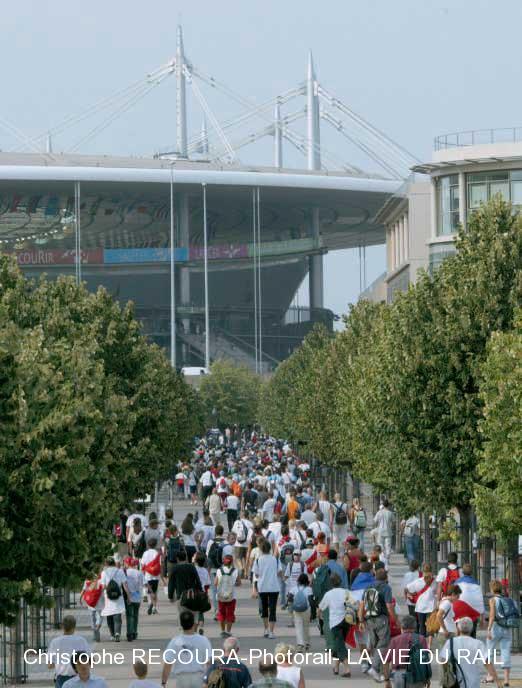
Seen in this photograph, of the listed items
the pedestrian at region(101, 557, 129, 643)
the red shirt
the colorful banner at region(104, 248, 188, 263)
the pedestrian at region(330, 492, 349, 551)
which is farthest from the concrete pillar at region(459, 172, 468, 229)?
the colorful banner at region(104, 248, 188, 263)

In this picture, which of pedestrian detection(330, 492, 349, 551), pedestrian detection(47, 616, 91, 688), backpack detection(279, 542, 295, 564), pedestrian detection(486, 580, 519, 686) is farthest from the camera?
pedestrian detection(330, 492, 349, 551)

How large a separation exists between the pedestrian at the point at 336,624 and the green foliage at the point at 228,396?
93064 millimetres

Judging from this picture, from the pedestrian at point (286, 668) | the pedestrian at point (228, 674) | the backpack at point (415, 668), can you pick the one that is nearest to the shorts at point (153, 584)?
the backpack at point (415, 668)

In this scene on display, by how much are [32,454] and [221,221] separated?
139577mm

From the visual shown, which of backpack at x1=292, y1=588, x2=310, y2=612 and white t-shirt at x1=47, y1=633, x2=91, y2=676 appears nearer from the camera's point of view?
white t-shirt at x1=47, y1=633, x2=91, y2=676

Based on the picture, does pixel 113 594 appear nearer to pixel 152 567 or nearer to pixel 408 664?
pixel 152 567

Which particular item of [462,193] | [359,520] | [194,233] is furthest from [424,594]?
[194,233]

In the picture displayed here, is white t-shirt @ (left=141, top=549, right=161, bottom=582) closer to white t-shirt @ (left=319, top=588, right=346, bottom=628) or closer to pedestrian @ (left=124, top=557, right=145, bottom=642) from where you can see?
pedestrian @ (left=124, top=557, right=145, bottom=642)

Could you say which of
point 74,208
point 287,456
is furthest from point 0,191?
point 287,456

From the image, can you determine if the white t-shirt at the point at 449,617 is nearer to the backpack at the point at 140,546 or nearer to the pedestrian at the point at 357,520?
the backpack at the point at 140,546

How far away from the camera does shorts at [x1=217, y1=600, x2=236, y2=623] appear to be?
2323cm

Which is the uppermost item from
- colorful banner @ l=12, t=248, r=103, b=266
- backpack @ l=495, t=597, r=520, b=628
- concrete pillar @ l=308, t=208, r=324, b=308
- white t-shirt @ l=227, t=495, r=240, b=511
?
colorful banner @ l=12, t=248, r=103, b=266

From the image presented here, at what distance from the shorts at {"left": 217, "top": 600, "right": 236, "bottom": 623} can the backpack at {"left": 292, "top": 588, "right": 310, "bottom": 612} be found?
62.8 inches

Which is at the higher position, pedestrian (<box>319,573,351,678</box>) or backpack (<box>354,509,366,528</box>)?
backpack (<box>354,509,366,528</box>)
